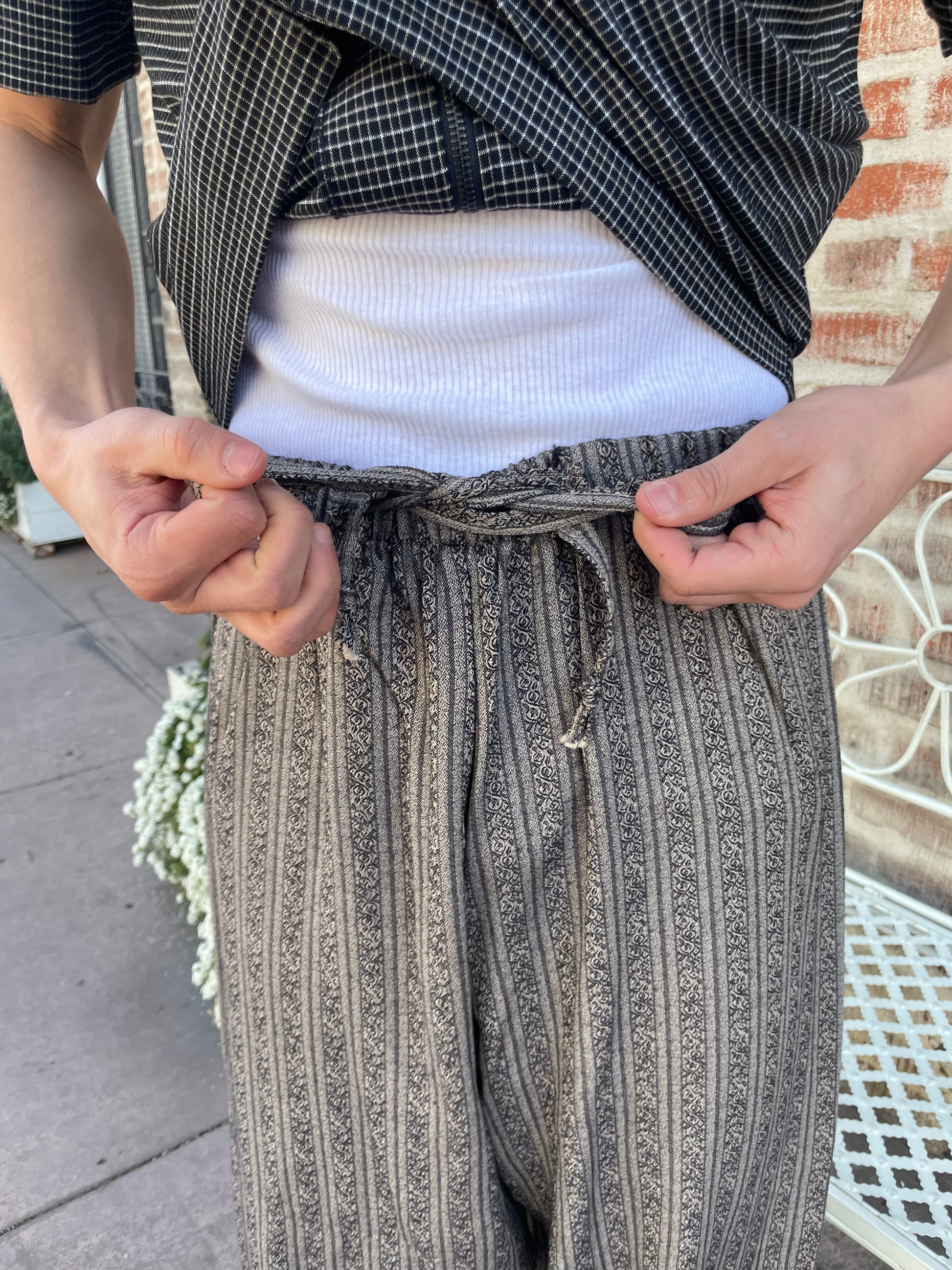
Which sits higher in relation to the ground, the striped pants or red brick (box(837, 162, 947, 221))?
red brick (box(837, 162, 947, 221))

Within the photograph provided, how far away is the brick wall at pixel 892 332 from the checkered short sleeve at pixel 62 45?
1.38m

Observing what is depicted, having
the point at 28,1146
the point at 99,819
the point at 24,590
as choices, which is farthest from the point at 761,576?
the point at 24,590

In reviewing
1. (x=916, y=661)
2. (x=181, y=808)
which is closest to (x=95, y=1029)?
(x=181, y=808)

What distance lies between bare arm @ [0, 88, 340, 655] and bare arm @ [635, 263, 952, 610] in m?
0.22

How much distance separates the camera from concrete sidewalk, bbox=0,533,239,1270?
186 centimetres

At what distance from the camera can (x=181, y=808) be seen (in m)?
2.27

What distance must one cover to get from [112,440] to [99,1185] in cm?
191

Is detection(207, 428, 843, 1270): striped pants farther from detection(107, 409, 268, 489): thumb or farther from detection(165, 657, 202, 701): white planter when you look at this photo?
detection(165, 657, 202, 701): white planter

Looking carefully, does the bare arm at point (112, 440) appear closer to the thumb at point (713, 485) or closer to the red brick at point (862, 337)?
the thumb at point (713, 485)

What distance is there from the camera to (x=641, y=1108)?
71 cm

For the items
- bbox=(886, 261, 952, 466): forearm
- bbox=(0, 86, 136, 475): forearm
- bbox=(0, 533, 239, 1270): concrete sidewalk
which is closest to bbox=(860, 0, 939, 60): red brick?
bbox=(886, 261, 952, 466): forearm

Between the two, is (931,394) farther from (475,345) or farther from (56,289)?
(56,289)

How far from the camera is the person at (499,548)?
59cm

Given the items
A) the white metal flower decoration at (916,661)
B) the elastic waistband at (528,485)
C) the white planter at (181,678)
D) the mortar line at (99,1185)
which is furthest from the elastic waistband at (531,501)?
the white planter at (181,678)
